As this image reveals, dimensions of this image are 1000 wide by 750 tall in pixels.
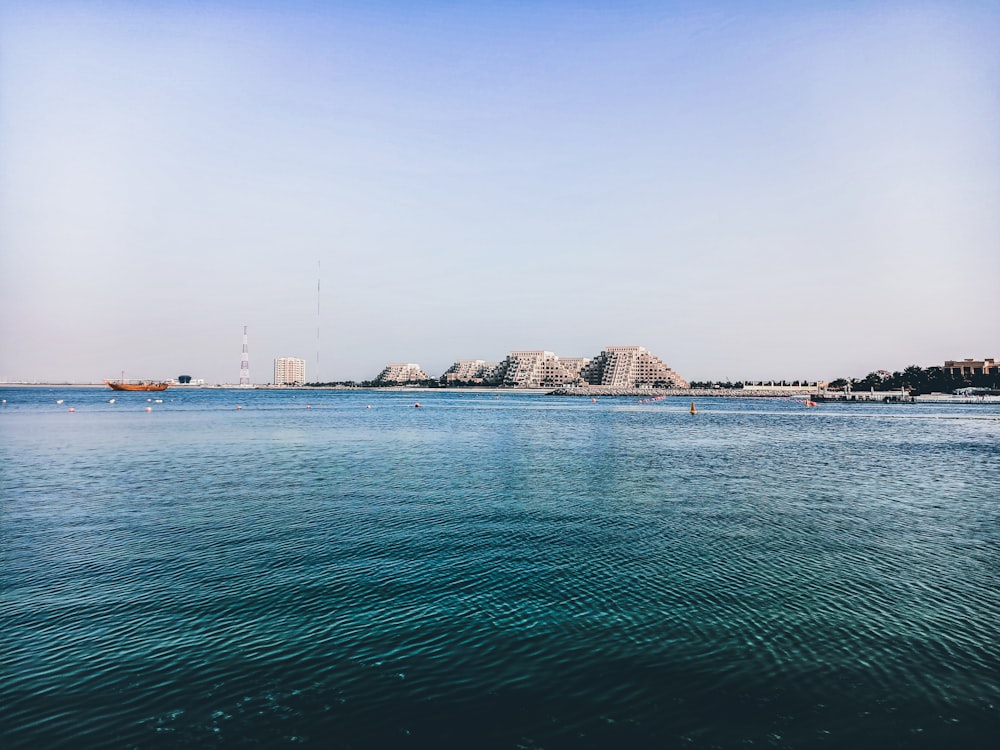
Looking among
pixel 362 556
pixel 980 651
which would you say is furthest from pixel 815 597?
pixel 362 556

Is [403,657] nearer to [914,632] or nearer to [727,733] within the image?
[727,733]

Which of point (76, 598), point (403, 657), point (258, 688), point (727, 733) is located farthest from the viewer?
point (76, 598)

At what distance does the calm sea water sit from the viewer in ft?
32.6

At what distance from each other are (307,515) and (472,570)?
33.8ft

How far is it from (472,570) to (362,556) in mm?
3742

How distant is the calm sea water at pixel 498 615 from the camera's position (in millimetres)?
9922

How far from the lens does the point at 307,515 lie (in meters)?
24.9

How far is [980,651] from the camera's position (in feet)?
40.6

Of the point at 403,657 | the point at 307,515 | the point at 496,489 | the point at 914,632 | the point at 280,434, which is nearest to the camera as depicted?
the point at 403,657

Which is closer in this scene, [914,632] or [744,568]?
[914,632]

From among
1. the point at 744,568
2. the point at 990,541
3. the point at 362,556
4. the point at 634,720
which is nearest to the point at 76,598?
the point at 362,556

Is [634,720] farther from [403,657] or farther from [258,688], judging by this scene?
[258,688]

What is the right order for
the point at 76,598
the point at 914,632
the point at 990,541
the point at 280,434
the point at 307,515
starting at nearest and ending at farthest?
the point at 914,632, the point at 76,598, the point at 990,541, the point at 307,515, the point at 280,434

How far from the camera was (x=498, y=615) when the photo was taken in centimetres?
1423
